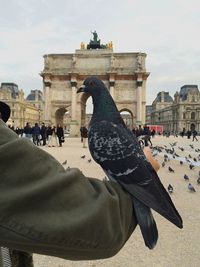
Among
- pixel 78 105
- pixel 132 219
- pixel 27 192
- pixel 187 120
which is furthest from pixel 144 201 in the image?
pixel 187 120

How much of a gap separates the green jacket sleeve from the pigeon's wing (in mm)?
241

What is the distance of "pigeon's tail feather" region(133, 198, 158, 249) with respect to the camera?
4.16ft

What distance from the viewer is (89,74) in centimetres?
4044

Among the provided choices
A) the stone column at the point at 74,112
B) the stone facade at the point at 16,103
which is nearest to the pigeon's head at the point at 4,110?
the stone column at the point at 74,112

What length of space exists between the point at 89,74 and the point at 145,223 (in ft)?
131

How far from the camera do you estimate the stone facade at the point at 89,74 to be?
4053cm

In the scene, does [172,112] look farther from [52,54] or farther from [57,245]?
[57,245]

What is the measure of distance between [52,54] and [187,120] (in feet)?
245

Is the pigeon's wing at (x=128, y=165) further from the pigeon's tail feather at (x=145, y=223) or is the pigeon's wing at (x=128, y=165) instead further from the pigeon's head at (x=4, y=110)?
the pigeon's head at (x=4, y=110)

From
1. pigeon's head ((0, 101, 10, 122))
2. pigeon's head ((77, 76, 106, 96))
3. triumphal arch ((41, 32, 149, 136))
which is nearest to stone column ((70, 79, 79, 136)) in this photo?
triumphal arch ((41, 32, 149, 136))

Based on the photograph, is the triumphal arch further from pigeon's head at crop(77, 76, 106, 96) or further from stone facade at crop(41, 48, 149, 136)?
pigeon's head at crop(77, 76, 106, 96)

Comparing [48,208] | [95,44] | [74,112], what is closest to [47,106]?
[74,112]

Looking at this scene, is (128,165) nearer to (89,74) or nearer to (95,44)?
(89,74)

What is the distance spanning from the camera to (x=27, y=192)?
37.1 inches
